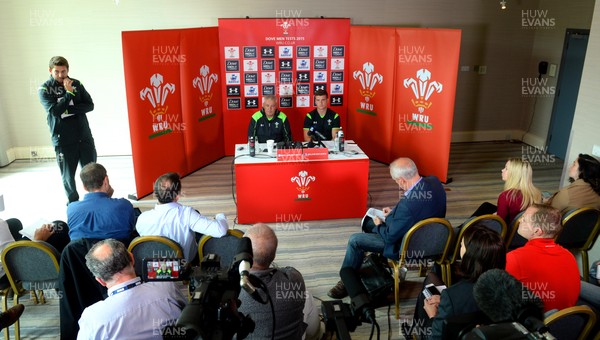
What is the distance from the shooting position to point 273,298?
235 centimetres

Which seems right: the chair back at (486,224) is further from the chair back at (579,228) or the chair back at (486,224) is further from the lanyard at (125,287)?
the lanyard at (125,287)

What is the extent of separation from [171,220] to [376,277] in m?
1.86

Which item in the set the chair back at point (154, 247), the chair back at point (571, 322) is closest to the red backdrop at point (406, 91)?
the chair back at point (571, 322)

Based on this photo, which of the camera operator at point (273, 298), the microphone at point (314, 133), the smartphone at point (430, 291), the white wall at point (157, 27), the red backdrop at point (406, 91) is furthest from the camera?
the white wall at point (157, 27)

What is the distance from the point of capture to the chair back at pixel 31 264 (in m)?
3.28

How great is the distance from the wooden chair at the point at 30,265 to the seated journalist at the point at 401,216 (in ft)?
7.57

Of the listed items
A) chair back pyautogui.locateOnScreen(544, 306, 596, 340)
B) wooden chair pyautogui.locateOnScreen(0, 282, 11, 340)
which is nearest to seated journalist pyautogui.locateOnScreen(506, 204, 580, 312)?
chair back pyautogui.locateOnScreen(544, 306, 596, 340)

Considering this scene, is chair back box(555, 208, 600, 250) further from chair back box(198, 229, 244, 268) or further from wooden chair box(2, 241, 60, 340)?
wooden chair box(2, 241, 60, 340)

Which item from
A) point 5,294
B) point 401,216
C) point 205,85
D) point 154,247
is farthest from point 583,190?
point 205,85

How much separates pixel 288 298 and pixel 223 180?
4.83 meters

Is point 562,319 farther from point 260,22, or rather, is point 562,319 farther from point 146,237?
point 260,22

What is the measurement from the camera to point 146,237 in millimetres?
3281

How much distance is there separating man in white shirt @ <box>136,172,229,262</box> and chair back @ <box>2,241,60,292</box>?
25.6 inches

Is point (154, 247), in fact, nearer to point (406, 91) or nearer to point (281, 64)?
point (406, 91)
